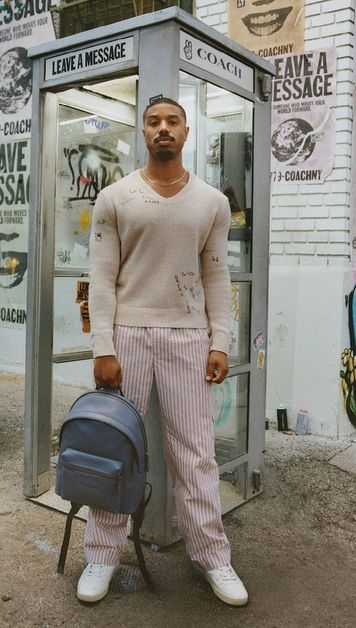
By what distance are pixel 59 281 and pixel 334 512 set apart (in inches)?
86.6

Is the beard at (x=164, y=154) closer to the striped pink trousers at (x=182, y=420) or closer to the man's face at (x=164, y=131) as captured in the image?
the man's face at (x=164, y=131)

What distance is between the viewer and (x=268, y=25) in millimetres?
5090

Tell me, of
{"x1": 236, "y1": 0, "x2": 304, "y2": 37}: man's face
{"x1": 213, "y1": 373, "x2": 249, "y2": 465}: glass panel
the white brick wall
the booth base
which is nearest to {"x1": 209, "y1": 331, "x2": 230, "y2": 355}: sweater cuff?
{"x1": 213, "y1": 373, "x2": 249, "y2": 465}: glass panel

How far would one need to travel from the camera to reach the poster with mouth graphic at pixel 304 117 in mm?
4844

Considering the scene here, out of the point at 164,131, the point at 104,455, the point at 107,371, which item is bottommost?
the point at 104,455

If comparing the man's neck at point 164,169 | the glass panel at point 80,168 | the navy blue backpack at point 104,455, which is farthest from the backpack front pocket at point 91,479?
the glass panel at point 80,168

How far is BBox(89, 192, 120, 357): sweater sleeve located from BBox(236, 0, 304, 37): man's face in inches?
129

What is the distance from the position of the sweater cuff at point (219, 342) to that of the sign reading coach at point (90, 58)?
1.44m

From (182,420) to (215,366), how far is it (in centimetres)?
27

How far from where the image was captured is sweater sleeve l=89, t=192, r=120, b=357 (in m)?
2.56

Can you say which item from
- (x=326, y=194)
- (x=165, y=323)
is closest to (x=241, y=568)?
(x=165, y=323)

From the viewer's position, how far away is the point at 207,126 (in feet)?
11.4

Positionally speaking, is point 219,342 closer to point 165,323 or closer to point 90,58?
point 165,323

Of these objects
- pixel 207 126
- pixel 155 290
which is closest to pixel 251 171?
pixel 207 126
